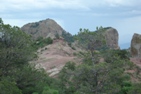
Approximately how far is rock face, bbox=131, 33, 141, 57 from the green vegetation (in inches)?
455

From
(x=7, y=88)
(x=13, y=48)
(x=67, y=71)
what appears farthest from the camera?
(x=13, y=48)

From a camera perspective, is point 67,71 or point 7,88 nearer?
point 7,88

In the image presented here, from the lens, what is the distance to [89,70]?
14656 millimetres

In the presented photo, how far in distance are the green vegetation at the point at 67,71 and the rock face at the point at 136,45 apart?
1155 cm

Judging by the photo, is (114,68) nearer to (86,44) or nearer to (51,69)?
(86,44)

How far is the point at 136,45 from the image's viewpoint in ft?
114

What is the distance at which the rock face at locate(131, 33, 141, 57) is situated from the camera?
34763 millimetres

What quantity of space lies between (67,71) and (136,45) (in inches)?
777

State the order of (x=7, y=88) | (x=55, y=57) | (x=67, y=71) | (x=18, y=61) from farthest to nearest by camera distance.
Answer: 1. (x=55, y=57)
2. (x=18, y=61)
3. (x=67, y=71)
4. (x=7, y=88)

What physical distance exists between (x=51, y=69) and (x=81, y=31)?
1219 cm

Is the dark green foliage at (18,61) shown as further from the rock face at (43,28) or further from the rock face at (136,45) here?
the rock face at (43,28)

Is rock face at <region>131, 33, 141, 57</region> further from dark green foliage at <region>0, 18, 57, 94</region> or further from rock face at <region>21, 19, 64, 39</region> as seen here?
rock face at <region>21, 19, 64, 39</region>

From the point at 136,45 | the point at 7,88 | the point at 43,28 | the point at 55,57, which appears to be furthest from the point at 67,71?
the point at 43,28

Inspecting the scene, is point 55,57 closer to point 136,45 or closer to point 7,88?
point 136,45
